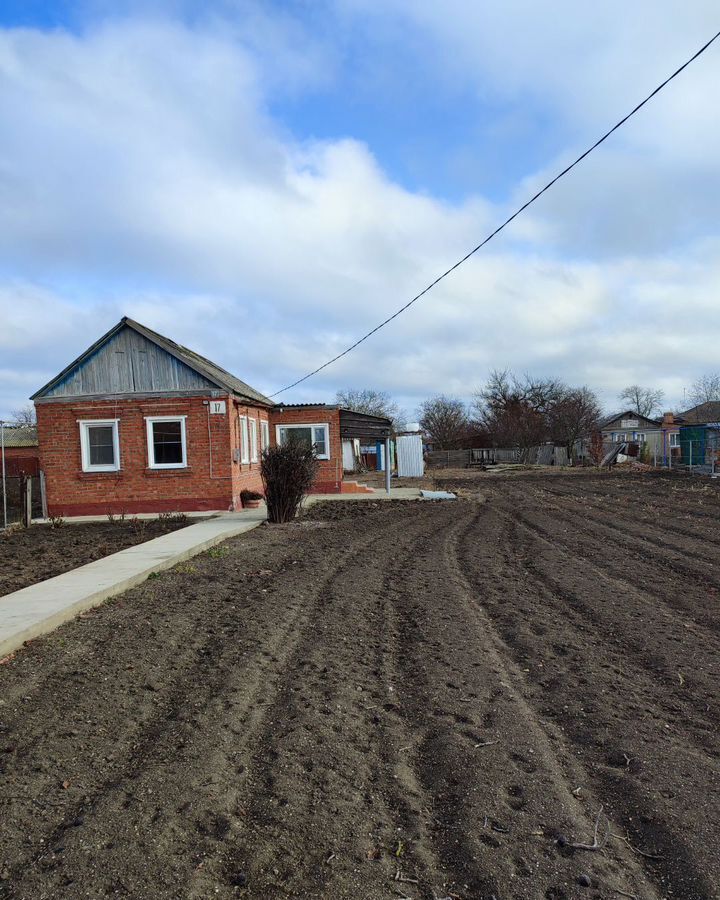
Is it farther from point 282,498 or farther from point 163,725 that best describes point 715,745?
point 282,498

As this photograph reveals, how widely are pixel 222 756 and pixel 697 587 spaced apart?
19.7 feet

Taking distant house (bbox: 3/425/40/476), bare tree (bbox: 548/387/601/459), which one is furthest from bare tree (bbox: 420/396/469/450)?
distant house (bbox: 3/425/40/476)

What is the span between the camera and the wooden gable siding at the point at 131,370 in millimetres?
17797

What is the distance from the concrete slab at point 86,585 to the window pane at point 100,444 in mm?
6104

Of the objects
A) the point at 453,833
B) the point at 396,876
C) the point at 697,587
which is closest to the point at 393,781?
the point at 453,833

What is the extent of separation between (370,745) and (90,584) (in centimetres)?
527

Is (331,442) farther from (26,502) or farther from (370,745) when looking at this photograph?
(370,745)

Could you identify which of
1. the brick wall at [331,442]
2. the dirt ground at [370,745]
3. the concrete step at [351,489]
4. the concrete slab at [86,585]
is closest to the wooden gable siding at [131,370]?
the brick wall at [331,442]

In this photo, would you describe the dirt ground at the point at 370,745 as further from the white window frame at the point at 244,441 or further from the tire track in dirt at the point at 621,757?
the white window frame at the point at 244,441

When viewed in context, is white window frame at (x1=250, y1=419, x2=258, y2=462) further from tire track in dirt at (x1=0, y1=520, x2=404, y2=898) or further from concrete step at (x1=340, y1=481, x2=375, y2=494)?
tire track in dirt at (x1=0, y1=520, x2=404, y2=898)

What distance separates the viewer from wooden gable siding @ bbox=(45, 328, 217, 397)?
701 inches

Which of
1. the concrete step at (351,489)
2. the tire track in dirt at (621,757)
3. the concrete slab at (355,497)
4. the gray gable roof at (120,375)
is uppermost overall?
the gray gable roof at (120,375)

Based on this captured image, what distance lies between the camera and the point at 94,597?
7086 millimetres

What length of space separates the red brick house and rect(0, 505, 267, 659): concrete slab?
4.96 m
